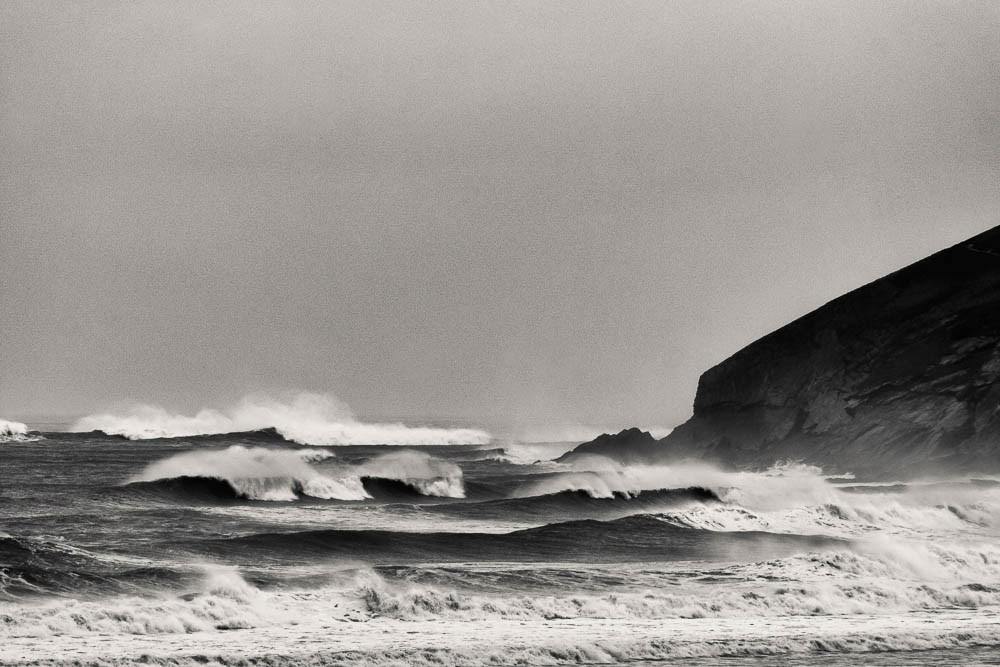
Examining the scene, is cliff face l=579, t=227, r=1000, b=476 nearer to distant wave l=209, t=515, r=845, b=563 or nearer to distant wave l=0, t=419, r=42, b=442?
distant wave l=209, t=515, r=845, b=563

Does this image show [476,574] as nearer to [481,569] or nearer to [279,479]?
[481,569]

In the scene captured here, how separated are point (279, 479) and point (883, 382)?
32116mm

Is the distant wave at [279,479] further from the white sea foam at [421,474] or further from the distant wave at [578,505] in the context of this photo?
the distant wave at [578,505]

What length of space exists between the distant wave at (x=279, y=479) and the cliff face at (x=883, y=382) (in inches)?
842

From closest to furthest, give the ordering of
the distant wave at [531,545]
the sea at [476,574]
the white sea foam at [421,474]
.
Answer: the sea at [476,574] < the distant wave at [531,545] < the white sea foam at [421,474]

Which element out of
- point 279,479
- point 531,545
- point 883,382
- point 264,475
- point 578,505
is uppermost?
point 883,382

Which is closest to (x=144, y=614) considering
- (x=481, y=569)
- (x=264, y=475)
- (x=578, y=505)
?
(x=481, y=569)

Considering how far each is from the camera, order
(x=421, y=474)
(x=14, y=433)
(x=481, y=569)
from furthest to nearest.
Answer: (x=14, y=433) → (x=421, y=474) → (x=481, y=569)

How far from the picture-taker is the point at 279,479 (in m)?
39.5

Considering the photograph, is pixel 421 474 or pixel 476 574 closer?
→ pixel 476 574

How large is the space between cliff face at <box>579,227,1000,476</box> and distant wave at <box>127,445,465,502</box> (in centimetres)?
2139

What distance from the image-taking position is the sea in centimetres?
1537

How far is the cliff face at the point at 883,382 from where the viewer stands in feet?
171

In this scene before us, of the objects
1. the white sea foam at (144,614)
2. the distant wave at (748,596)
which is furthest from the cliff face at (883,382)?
the white sea foam at (144,614)
